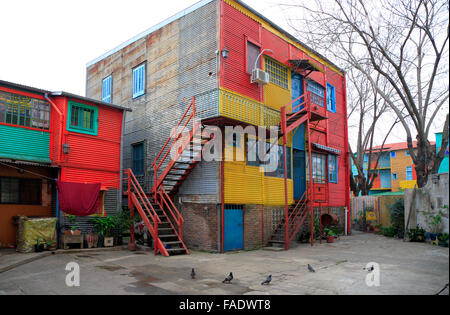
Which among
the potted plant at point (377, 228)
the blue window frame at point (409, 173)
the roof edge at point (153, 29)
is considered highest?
the roof edge at point (153, 29)

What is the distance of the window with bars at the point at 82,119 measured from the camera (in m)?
13.8

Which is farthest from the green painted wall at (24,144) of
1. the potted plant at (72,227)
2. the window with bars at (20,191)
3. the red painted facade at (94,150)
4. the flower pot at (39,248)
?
the flower pot at (39,248)

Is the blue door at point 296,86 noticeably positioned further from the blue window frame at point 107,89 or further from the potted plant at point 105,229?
the blue window frame at point 107,89

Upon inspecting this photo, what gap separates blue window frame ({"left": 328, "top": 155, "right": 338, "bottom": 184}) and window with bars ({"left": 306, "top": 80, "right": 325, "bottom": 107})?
304cm

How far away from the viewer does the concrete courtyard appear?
739cm

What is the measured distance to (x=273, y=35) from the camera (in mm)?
16656

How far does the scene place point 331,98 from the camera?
20.8 m

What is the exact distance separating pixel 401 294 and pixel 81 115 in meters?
12.4

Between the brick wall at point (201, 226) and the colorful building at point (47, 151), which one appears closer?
the colorful building at point (47, 151)

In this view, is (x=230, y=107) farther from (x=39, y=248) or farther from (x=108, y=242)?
(x=39, y=248)

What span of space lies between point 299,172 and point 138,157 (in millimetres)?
7963

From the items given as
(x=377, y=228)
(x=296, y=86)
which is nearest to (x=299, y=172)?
(x=296, y=86)

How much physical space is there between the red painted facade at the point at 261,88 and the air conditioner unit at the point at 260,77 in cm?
36
